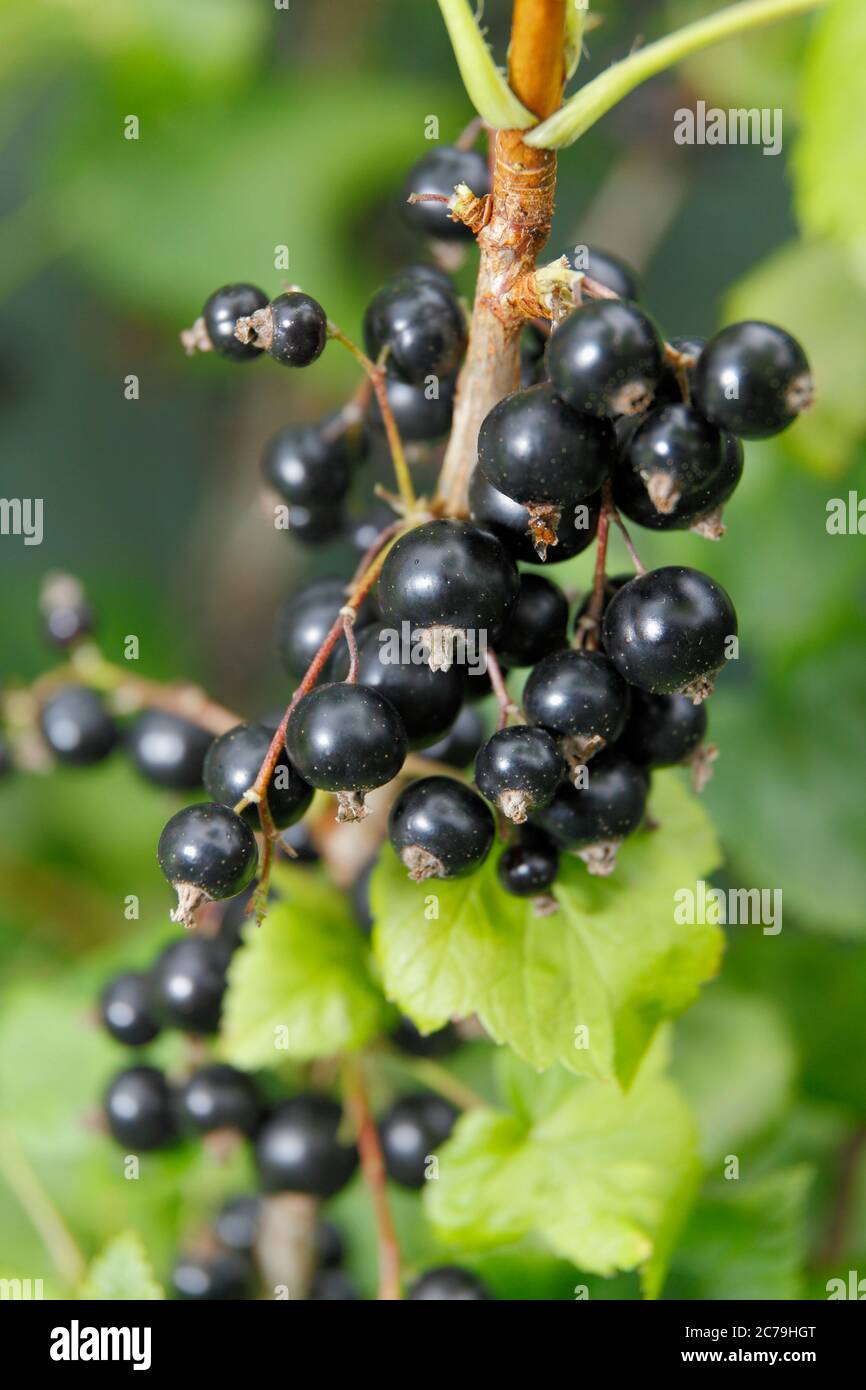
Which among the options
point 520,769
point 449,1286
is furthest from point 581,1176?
point 520,769

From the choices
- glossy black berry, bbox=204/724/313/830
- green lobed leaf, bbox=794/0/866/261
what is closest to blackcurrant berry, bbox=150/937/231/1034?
glossy black berry, bbox=204/724/313/830

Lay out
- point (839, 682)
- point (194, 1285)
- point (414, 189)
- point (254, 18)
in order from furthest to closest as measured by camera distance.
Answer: point (254, 18), point (839, 682), point (194, 1285), point (414, 189)

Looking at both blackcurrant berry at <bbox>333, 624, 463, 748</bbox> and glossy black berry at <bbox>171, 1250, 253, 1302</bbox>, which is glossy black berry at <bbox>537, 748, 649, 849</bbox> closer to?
blackcurrant berry at <bbox>333, 624, 463, 748</bbox>

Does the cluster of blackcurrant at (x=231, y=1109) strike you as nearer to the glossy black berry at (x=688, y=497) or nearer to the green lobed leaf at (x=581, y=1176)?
the green lobed leaf at (x=581, y=1176)

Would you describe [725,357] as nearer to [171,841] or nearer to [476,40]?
[476,40]

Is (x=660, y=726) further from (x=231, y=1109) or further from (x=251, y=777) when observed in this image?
(x=231, y=1109)

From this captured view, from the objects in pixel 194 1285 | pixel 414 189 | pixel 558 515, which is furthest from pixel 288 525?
pixel 194 1285

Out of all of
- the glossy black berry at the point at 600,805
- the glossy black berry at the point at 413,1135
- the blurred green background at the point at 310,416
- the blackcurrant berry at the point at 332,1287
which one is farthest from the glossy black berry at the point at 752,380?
the blackcurrant berry at the point at 332,1287
